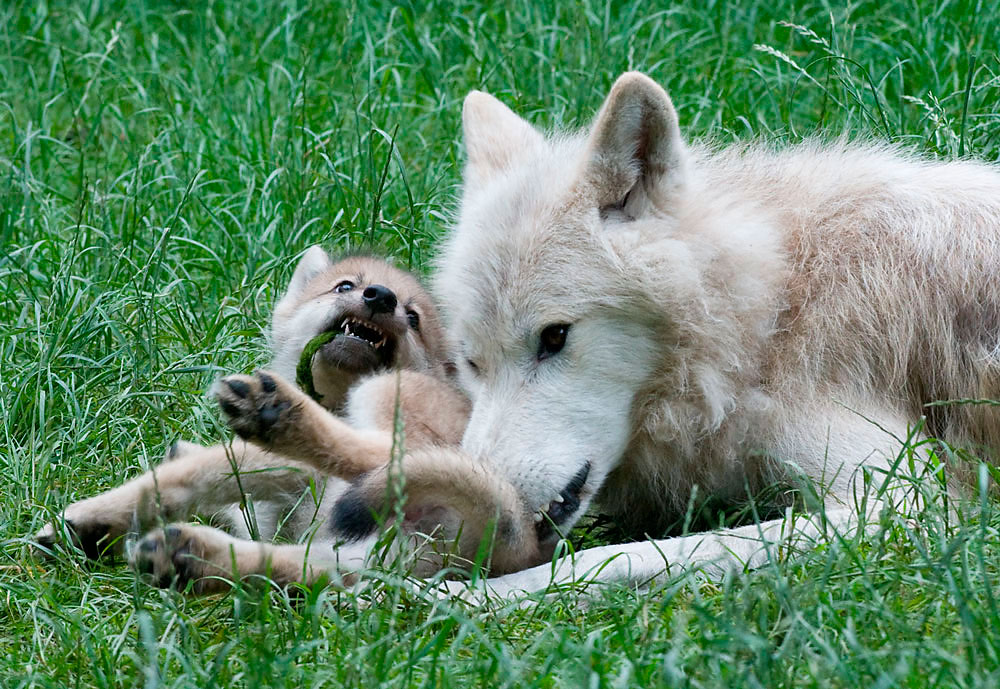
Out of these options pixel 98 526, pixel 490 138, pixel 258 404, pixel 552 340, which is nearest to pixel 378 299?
pixel 490 138

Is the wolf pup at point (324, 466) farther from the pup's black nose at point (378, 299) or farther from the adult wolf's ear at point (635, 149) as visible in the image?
the adult wolf's ear at point (635, 149)

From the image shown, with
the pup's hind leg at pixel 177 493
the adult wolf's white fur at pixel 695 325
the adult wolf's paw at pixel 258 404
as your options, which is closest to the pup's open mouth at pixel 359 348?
the adult wolf's white fur at pixel 695 325

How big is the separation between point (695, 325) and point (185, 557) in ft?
5.15

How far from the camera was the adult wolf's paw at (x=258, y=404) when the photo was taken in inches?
130

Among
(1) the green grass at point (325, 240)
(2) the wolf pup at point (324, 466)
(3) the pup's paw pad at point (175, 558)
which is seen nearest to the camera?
(1) the green grass at point (325, 240)

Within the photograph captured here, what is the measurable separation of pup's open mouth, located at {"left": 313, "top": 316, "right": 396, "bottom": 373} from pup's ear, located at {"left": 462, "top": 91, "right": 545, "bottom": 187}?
62 centimetres

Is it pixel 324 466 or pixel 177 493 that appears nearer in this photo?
pixel 324 466

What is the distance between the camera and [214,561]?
3.12m

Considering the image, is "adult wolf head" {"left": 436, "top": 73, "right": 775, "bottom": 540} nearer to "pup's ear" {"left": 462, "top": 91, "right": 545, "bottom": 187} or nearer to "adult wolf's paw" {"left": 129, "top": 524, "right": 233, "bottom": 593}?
"pup's ear" {"left": 462, "top": 91, "right": 545, "bottom": 187}

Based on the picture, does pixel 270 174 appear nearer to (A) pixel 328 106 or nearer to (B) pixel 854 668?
(A) pixel 328 106

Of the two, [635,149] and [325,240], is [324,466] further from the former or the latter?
[325,240]

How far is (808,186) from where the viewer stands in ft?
13.4

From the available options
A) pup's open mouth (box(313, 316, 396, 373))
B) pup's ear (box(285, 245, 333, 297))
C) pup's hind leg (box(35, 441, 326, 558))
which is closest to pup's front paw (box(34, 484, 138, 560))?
pup's hind leg (box(35, 441, 326, 558))

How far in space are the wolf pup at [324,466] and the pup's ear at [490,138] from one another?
0.54 meters
